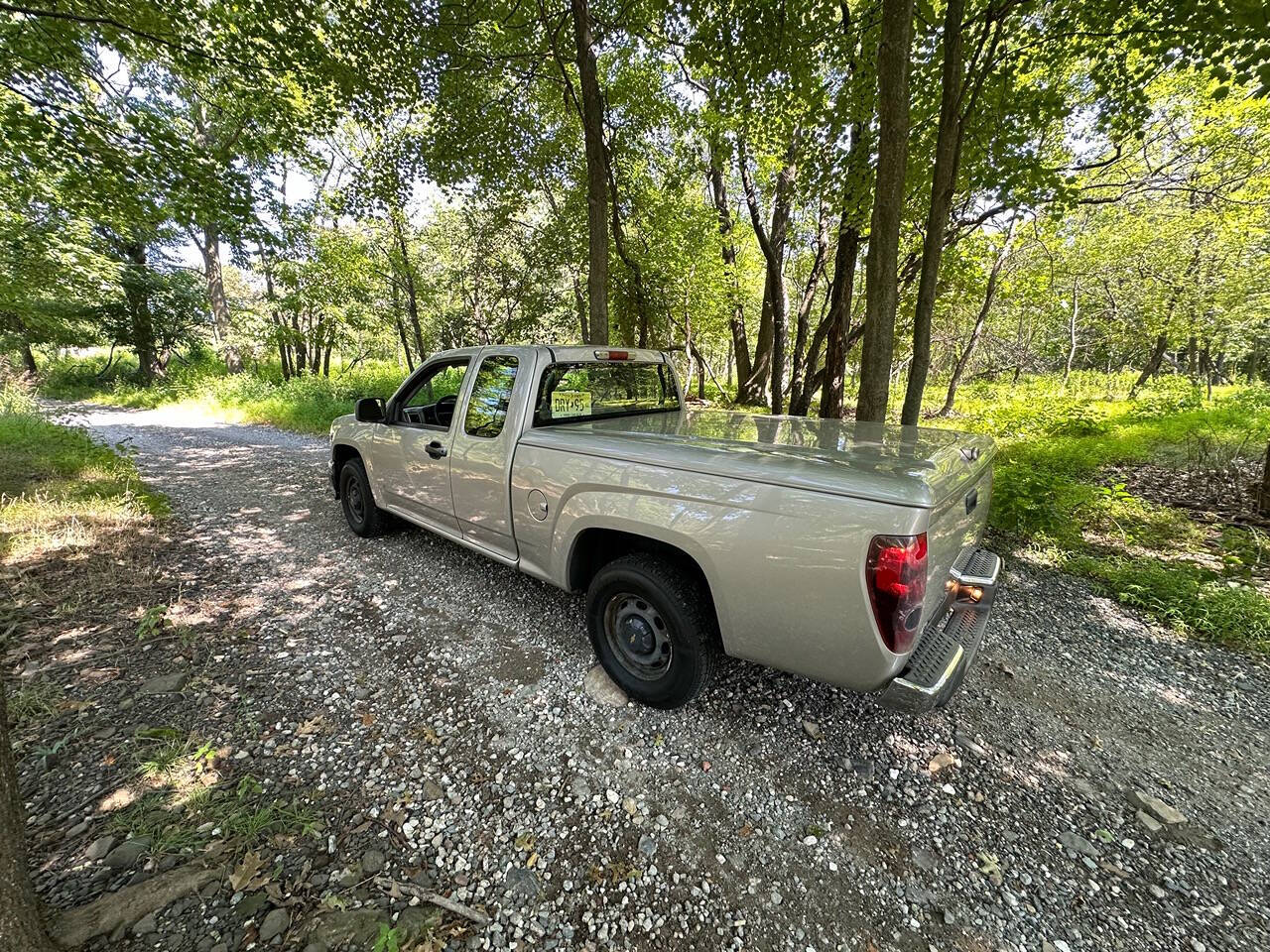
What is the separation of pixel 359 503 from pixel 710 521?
13.9 ft

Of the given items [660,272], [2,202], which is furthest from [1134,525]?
[2,202]

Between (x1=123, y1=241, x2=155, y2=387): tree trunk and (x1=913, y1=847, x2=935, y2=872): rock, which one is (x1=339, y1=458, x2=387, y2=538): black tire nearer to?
(x1=913, y1=847, x2=935, y2=872): rock

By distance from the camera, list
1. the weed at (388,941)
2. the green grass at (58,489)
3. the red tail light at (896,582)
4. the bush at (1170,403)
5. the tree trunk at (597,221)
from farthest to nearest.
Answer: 1. the bush at (1170,403)
2. the tree trunk at (597,221)
3. the green grass at (58,489)
4. the red tail light at (896,582)
5. the weed at (388,941)

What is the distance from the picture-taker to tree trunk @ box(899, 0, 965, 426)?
465 centimetres

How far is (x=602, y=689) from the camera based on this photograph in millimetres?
2729

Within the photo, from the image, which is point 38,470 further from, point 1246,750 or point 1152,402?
point 1152,402

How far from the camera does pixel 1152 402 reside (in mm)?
10914

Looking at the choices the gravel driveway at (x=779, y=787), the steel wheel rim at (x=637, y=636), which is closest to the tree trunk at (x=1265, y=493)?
the gravel driveway at (x=779, y=787)

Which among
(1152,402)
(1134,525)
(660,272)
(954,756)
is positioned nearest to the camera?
(954,756)

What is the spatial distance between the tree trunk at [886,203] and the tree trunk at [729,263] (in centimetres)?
835

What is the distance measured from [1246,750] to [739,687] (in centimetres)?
249

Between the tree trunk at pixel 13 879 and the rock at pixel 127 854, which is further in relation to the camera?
the rock at pixel 127 854

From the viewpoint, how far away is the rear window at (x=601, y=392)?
A: 3146 millimetres

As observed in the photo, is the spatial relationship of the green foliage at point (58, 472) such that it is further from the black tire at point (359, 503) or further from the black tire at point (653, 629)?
the black tire at point (653, 629)
